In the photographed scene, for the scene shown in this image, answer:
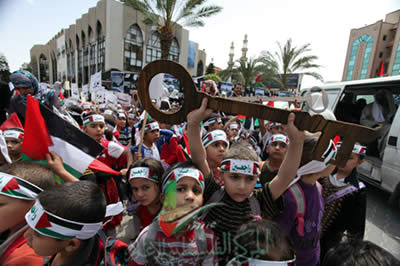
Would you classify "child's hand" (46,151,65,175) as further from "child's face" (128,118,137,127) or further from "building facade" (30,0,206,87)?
"building facade" (30,0,206,87)

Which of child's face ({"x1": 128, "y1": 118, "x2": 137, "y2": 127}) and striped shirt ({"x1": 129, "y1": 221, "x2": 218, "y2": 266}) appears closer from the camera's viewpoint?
striped shirt ({"x1": 129, "y1": 221, "x2": 218, "y2": 266})

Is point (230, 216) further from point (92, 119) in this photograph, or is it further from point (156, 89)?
point (92, 119)

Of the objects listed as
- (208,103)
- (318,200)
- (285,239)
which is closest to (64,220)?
(208,103)

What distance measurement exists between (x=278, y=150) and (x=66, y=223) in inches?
78.4

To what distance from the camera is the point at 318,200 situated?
5.40ft

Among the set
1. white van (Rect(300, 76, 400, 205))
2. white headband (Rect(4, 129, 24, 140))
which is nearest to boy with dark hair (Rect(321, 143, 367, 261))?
white van (Rect(300, 76, 400, 205))

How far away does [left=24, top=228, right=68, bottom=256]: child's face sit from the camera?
101 centimetres

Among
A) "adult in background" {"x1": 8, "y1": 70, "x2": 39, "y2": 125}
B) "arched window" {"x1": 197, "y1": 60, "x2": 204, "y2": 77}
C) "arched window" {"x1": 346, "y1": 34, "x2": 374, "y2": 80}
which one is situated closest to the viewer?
"adult in background" {"x1": 8, "y1": 70, "x2": 39, "y2": 125}

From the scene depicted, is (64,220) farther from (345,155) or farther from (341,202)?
(341,202)

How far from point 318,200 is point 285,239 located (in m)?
0.72

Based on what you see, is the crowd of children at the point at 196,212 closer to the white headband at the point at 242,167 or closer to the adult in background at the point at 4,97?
the white headband at the point at 242,167

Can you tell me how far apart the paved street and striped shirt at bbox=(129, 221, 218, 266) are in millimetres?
2974

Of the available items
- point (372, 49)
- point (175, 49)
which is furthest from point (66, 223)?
point (372, 49)

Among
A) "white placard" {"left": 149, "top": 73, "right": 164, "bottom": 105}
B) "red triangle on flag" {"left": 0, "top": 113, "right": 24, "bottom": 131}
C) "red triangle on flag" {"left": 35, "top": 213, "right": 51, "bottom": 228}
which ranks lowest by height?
"red triangle on flag" {"left": 35, "top": 213, "right": 51, "bottom": 228}
